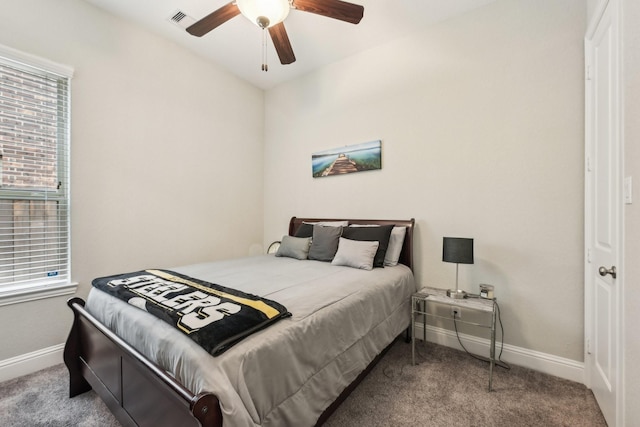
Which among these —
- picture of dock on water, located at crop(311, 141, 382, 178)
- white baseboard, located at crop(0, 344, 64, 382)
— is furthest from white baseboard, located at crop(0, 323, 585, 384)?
picture of dock on water, located at crop(311, 141, 382, 178)

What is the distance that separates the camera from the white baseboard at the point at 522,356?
2.02 metres

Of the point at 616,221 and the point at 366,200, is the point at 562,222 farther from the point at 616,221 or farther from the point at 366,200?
the point at 366,200

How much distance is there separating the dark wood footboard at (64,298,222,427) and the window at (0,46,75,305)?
0.76 metres

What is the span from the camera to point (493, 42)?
2363mm

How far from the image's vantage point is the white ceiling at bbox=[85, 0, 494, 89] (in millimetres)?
2449

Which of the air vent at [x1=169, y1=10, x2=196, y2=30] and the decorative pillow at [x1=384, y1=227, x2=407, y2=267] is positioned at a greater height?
the air vent at [x1=169, y1=10, x2=196, y2=30]

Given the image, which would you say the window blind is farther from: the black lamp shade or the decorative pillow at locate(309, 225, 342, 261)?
the black lamp shade

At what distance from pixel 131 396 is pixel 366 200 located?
2.50 m

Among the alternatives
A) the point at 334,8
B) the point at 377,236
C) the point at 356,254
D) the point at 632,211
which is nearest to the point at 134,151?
the point at 334,8

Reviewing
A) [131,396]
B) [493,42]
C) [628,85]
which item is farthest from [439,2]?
[131,396]

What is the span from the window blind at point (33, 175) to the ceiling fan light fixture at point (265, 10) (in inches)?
69.4

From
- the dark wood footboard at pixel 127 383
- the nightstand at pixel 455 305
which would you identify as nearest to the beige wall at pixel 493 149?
the nightstand at pixel 455 305

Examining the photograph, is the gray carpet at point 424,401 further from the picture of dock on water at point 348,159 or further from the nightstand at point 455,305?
the picture of dock on water at point 348,159

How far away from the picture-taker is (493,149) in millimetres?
2342
